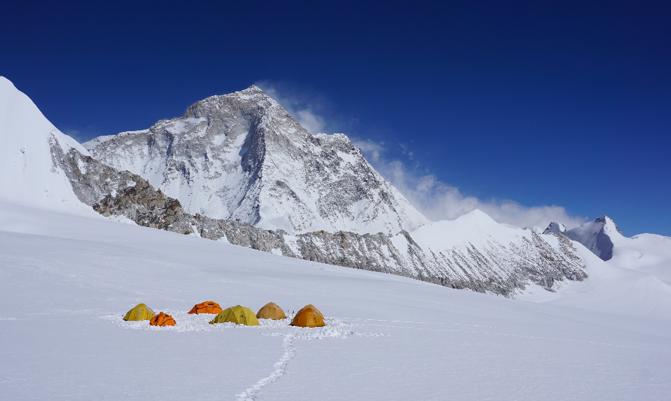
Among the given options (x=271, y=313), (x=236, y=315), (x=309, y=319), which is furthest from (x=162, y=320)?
(x=309, y=319)

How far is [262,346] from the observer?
17031 mm

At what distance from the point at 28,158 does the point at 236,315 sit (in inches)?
3327

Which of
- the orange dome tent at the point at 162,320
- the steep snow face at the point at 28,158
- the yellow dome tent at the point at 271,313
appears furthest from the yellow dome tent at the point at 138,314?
the steep snow face at the point at 28,158

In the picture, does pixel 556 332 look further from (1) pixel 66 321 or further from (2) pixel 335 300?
(1) pixel 66 321

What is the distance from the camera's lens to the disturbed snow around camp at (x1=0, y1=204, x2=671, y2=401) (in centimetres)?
1136

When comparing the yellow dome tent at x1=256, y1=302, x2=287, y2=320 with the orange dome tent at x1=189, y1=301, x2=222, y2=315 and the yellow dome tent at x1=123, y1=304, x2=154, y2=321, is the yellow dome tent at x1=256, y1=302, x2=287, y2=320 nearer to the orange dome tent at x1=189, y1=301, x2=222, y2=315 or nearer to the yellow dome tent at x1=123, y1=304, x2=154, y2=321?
the orange dome tent at x1=189, y1=301, x2=222, y2=315

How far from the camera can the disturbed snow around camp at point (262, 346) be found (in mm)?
11359

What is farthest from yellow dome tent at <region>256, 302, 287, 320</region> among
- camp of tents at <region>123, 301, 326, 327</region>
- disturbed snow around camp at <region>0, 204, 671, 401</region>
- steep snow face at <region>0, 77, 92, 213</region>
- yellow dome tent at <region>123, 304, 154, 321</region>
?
steep snow face at <region>0, 77, 92, 213</region>

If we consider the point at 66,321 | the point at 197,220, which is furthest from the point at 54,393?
the point at 197,220

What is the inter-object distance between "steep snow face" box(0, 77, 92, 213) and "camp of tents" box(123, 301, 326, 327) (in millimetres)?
65089

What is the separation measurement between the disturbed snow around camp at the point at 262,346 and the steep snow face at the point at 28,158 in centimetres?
5105

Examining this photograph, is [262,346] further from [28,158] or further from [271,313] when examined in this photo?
[28,158]

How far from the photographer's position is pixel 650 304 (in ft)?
582

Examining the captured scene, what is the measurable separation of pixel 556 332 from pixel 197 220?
124 meters
